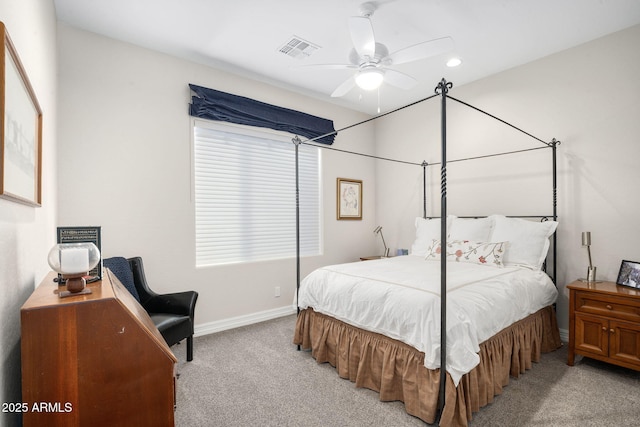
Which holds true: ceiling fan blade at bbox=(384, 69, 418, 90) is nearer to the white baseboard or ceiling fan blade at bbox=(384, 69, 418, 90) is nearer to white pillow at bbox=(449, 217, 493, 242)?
white pillow at bbox=(449, 217, 493, 242)

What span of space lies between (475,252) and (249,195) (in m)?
2.46

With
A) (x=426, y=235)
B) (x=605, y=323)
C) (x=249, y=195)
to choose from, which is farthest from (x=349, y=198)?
(x=605, y=323)

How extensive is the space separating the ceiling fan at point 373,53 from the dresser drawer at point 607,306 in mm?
2178

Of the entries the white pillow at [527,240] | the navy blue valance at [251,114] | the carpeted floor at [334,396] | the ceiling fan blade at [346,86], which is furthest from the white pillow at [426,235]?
the ceiling fan blade at [346,86]

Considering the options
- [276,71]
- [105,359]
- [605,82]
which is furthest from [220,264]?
[605,82]

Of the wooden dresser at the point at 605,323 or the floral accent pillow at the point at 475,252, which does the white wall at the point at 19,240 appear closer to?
the floral accent pillow at the point at 475,252

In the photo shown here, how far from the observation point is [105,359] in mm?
957

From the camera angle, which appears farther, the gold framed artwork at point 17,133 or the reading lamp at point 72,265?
the reading lamp at point 72,265

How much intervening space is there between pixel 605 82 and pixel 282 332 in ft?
12.6

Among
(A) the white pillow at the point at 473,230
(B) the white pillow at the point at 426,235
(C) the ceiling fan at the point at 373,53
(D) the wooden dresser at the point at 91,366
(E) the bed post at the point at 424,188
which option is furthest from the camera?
(E) the bed post at the point at 424,188

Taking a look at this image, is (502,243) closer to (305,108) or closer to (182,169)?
(305,108)

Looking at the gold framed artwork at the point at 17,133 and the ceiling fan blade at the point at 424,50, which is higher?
the ceiling fan blade at the point at 424,50

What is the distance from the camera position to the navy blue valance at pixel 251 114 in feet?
10.3

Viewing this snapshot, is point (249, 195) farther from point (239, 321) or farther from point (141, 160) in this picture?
point (239, 321)
